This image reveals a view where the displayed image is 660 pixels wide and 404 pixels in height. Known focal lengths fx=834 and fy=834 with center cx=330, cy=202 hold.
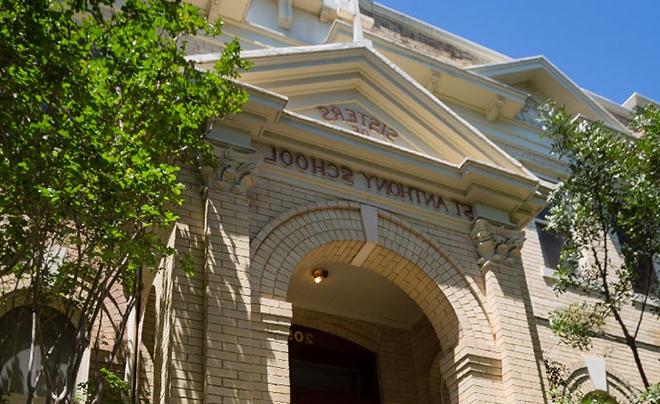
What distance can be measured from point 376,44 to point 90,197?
39.1 ft

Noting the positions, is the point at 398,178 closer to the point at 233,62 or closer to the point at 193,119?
the point at 233,62

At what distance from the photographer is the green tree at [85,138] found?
7887 mm

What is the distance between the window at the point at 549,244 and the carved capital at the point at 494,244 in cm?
498

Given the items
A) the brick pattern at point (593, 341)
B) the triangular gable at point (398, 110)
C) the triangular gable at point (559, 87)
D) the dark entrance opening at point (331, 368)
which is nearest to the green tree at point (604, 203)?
the triangular gable at point (398, 110)

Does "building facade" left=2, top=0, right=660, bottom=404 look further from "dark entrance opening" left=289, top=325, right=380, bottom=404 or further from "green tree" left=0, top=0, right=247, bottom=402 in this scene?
"green tree" left=0, top=0, right=247, bottom=402

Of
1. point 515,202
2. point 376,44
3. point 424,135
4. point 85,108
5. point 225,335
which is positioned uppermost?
point 376,44

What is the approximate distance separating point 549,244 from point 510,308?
20.5 ft

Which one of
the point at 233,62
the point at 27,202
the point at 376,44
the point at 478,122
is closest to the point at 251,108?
the point at 233,62

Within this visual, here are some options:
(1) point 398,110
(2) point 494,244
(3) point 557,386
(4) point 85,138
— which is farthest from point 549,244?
(4) point 85,138

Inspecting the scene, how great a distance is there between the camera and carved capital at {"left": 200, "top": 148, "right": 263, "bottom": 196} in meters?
11.0

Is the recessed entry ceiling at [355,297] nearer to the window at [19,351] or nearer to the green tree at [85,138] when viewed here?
the window at [19,351]

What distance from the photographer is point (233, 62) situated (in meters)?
10.4

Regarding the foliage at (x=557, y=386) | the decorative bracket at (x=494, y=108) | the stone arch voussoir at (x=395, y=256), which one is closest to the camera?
the foliage at (x=557, y=386)

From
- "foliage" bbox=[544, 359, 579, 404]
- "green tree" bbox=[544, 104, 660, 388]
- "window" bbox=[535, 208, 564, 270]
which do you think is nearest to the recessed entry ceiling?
"foliage" bbox=[544, 359, 579, 404]
